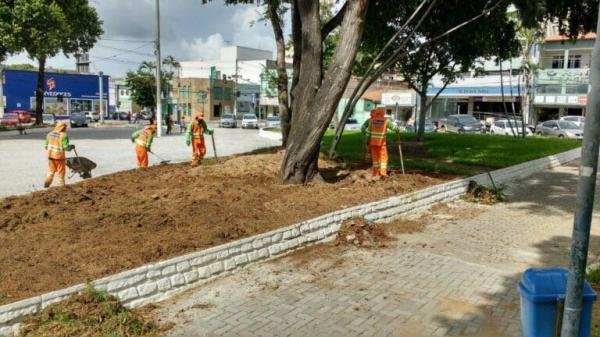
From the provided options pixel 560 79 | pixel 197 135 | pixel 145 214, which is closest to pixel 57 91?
pixel 560 79

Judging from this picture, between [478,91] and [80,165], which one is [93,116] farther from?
[80,165]

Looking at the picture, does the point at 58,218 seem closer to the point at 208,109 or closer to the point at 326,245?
the point at 326,245

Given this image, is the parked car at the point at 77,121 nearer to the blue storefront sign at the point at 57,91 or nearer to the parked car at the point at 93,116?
the blue storefront sign at the point at 57,91

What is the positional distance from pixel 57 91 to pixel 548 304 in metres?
61.6

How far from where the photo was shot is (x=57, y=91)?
57.9 meters

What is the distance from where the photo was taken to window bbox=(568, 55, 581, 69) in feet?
148

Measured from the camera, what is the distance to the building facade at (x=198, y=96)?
236 ft

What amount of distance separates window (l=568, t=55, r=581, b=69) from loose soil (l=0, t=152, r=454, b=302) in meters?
40.5

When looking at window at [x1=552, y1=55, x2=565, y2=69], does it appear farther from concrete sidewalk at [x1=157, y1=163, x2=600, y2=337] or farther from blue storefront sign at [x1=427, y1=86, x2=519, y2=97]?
concrete sidewalk at [x1=157, y1=163, x2=600, y2=337]

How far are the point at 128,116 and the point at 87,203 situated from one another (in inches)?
2170

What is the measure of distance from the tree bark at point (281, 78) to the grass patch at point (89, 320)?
404 inches

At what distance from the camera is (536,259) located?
272 inches

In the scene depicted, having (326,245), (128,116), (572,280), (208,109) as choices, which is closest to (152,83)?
(128,116)

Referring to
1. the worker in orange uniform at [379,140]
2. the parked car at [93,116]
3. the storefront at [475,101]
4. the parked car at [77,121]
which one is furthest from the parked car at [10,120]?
the worker in orange uniform at [379,140]
